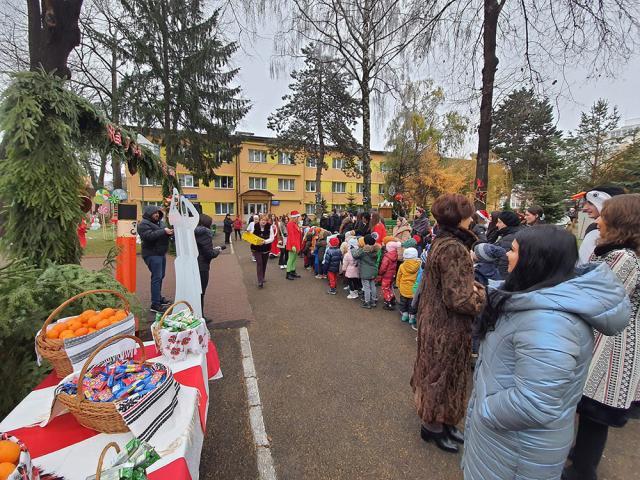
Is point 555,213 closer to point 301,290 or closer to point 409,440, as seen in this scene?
point 301,290

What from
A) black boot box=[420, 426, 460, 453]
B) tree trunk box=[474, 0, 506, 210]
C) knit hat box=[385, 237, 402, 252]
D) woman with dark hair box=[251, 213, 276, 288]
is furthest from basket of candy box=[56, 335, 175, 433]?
tree trunk box=[474, 0, 506, 210]

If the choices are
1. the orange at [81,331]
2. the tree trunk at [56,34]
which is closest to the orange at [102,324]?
the orange at [81,331]

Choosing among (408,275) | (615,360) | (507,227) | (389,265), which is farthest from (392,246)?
(615,360)

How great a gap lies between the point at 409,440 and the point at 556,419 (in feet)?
5.58

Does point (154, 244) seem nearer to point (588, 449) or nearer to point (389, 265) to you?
point (389, 265)

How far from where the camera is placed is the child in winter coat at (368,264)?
6.15m

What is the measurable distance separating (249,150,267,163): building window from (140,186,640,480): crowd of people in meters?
36.1

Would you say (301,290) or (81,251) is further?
(301,290)

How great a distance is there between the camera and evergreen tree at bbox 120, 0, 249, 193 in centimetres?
1296

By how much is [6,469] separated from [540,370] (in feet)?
6.79

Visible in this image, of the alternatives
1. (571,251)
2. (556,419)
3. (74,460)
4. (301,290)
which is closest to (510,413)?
(556,419)

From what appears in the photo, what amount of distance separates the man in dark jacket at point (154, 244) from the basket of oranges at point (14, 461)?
15.3 ft

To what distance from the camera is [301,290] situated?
7.72 metres

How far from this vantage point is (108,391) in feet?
4.99
